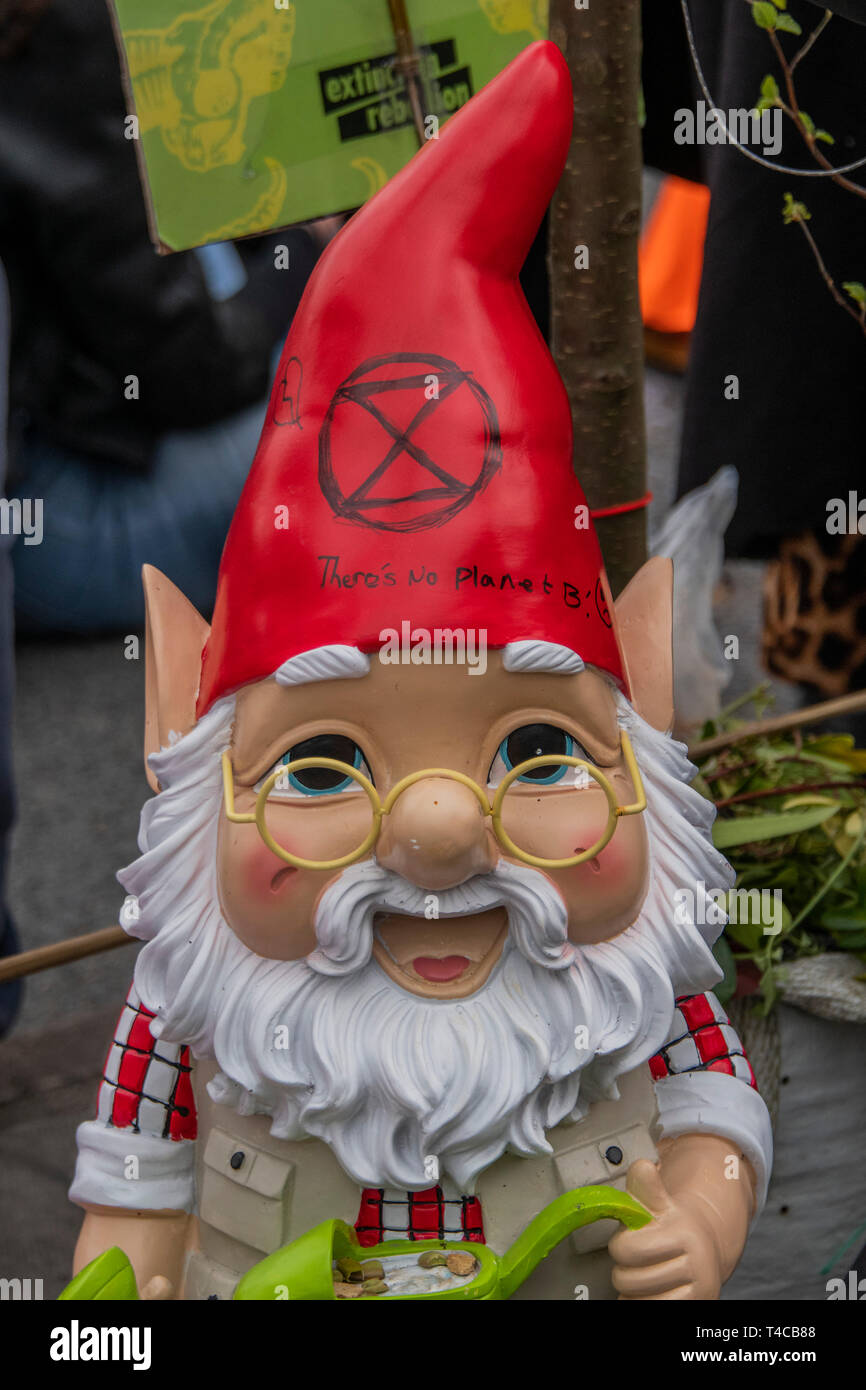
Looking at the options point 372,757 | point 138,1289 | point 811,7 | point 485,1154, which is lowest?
point 138,1289

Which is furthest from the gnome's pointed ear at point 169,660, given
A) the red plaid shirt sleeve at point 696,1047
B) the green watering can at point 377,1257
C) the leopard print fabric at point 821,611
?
the leopard print fabric at point 821,611

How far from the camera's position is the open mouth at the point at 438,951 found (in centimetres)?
158

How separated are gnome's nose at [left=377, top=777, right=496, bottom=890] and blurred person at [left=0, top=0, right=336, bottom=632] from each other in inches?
97.0

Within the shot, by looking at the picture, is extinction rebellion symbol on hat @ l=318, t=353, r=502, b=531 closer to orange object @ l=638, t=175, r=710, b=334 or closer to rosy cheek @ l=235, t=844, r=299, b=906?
rosy cheek @ l=235, t=844, r=299, b=906

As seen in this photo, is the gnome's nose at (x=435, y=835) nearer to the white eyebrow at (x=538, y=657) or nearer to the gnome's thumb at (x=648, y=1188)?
the white eyebrow at (x=538, y=657)

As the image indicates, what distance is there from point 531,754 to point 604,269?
3.11 feet

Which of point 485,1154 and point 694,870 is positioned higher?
point 694,870

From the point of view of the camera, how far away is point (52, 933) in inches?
141

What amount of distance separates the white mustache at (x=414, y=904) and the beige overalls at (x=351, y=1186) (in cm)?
23

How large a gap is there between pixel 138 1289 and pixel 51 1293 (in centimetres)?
95

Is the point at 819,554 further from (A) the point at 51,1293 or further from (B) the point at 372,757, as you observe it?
(A) the point at 51,1293

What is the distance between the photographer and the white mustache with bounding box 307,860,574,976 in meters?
1.53
